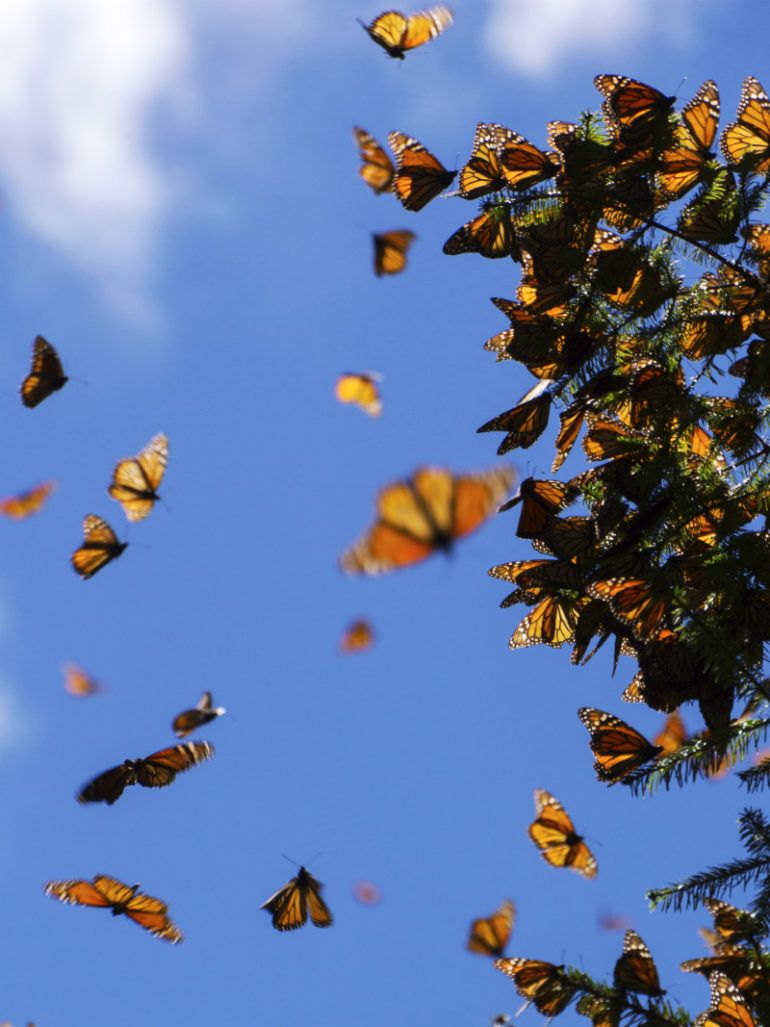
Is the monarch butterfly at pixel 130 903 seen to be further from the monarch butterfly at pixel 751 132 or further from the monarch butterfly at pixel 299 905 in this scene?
the monarch butterfly at pixel 751 132

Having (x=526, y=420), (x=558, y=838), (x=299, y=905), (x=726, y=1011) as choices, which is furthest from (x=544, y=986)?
(x=299, y=905)

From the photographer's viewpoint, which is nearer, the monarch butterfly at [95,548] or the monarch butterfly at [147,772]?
the monarch butterfly at [147,772]

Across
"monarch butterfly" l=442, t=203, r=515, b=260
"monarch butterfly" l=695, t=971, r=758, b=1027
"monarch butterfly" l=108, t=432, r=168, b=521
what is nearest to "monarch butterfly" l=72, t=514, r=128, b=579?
"monarch butterfly" l=108, t=432, r=168, b=521

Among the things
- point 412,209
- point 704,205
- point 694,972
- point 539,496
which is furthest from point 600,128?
point 694,972

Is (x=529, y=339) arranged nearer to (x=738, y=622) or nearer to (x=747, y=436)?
(x=747, y=436)

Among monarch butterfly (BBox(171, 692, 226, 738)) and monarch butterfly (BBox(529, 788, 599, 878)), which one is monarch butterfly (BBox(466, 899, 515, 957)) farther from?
monarch butterfly (BBox(171, 692, 226, 738))

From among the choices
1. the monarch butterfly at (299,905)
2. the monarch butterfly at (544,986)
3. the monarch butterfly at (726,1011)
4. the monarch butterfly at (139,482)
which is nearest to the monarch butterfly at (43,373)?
the monarch butterfly at (139,482)
